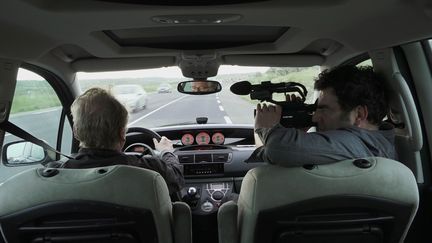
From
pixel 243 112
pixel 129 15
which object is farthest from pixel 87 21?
pixel 243 112

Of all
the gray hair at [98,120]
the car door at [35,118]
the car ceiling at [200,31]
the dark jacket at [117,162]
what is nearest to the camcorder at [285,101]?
the car ceiling at [200,31]

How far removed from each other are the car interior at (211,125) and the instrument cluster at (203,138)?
2 centimetres

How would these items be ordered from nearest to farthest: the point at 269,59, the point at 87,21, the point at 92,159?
the point at 92,159
the point at 87,21
the point at 269,59

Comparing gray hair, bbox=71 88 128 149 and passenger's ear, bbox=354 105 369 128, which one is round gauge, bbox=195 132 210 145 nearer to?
gray hair, bbox=71 88 128 149

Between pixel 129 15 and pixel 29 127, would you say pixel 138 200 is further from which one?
pixel 29 127

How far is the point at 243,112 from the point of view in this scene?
902 cm

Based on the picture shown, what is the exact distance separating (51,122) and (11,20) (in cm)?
213

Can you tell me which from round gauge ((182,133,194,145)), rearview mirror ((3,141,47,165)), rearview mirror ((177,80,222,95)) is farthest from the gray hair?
round gauge ((182,133,194,145))

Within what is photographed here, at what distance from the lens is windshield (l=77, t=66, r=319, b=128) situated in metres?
3.71

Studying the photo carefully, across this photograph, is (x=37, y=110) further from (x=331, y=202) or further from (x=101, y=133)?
(x=331, y=202)

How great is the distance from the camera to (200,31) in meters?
3.67

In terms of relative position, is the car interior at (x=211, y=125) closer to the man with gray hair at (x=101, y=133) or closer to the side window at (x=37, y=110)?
the side window at (x=37, y=110)

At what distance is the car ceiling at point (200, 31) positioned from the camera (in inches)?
97.4

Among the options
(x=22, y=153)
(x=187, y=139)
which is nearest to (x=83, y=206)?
(x=22, y=153)
